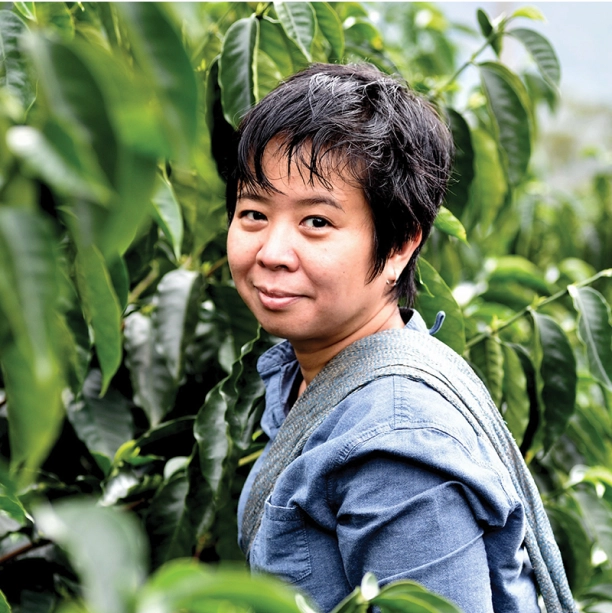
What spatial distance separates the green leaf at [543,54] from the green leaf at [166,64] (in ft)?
3.80

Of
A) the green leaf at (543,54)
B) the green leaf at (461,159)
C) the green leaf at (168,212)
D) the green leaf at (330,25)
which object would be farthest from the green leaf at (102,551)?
the green leaf at (543,54)

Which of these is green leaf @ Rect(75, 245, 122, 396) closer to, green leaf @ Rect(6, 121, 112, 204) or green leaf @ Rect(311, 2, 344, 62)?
green leaf @ Rect(6, 121, 112, 204)

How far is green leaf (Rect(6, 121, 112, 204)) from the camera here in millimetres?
303

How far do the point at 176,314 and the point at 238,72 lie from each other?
1.16ft

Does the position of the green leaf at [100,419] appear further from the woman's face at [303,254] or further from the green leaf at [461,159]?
the green leaf at [461,159]

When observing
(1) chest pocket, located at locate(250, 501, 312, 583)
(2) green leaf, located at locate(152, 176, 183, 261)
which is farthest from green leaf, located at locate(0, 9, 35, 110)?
(1) chest pocket, located at locate(250, 501, 312, 583)

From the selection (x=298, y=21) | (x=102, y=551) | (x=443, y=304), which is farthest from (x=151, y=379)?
(x=102, y=551)

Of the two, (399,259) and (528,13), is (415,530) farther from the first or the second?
(528,13)

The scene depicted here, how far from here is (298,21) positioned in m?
1.07

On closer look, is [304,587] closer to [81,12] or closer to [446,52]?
[81,12]

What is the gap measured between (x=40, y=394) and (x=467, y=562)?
0.54 m

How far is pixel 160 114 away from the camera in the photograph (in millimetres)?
319

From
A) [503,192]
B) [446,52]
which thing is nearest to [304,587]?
[503,192]

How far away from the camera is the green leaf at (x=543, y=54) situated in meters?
1.36
